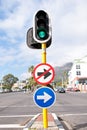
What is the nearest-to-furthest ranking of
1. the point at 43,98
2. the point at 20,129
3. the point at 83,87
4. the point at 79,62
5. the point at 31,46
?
the point at 43,98 < the point at 31,46 < the point at 20,129 < the point at 83,87 < the point at 79,62

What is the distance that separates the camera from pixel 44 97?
1130 centimetres

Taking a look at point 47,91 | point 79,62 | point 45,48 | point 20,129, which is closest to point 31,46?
point 45,48

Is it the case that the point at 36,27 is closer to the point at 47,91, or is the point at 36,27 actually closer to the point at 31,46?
the point at 31,46

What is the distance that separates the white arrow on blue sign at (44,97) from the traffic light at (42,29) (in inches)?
60.0

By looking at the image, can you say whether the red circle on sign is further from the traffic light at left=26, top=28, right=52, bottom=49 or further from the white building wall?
the white building wall

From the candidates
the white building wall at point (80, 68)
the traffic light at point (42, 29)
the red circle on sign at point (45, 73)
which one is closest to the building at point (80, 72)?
the white building wall at point (80, 68)

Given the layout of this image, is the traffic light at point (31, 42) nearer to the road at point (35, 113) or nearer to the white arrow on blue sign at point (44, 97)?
the white arrow on blue sign at point (44, 97)

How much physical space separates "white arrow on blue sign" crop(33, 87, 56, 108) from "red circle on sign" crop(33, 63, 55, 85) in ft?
0.94

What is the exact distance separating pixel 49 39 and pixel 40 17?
2.41ft

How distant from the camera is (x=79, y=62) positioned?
136 m

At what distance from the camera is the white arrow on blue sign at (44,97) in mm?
11312

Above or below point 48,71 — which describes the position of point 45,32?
above

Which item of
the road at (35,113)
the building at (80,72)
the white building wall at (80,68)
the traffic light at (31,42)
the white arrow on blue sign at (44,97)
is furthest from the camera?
the white building wall at (80,68)

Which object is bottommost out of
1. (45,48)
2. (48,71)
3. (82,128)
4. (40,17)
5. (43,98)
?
(82,128)
